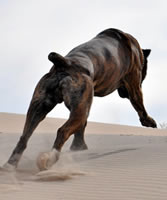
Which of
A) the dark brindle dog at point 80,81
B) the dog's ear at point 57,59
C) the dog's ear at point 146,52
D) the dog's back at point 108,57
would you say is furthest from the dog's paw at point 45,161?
the dog's ear at point 146,52

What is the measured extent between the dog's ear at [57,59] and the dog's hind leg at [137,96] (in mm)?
1994

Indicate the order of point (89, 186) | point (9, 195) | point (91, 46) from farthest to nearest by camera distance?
point (91, 46) → point (89, 186) → point (9, 195)

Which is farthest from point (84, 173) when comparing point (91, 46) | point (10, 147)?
point (10, 147)

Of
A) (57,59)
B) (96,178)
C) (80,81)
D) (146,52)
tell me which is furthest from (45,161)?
(146,52)

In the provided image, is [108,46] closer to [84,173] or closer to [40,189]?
[84,173]

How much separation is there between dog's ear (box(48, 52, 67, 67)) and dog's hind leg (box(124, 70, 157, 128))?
199 cm

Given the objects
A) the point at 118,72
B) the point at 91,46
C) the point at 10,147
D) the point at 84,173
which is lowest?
the point at 10,147

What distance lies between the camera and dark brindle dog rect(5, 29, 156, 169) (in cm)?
478

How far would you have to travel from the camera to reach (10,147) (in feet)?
24.5

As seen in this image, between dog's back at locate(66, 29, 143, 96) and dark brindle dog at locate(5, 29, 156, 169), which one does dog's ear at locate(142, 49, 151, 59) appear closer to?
dog's back at locate(66, 29, 143, 96)

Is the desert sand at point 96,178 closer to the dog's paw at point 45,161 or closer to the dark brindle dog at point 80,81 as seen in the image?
the dog's paw at point 45,161

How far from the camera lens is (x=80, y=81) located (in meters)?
4.95

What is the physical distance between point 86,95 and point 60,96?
1.19ft

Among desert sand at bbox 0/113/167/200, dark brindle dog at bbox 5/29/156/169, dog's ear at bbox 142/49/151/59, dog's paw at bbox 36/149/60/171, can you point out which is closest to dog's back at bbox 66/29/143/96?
dark brindle dog at bbox 5/29/156/169
